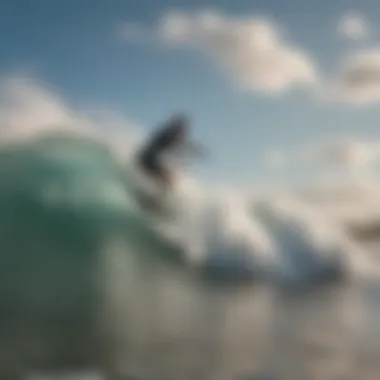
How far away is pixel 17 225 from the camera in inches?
63.9

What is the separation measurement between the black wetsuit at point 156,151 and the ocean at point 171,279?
0.04m

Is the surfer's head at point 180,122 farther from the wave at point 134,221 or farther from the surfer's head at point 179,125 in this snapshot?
the wave at point 134,221

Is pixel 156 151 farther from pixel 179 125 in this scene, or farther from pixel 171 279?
pixel 171 279

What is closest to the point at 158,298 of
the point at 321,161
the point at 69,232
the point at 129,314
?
the point at 129,314

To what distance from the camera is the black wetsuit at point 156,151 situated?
1.64 meters

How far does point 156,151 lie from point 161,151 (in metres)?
0.01

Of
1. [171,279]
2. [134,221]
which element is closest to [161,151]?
[134,221]

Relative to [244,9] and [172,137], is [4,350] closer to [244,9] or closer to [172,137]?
[172,137]

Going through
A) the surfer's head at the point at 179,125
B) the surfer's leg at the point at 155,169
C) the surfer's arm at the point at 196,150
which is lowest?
the surfer's leg at the point at 155,169

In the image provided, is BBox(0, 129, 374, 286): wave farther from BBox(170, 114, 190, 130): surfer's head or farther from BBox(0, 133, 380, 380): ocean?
BBox(170, 114, 190, 130): surfer's head

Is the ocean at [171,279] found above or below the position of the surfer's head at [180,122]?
below

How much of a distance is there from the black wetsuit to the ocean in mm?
37

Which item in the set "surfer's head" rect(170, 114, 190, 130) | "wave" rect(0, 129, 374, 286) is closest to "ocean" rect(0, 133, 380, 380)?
"wave" rect(0, 129, 374, 286)

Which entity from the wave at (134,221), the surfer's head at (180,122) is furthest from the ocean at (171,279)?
the surfer's head at (180,122)
